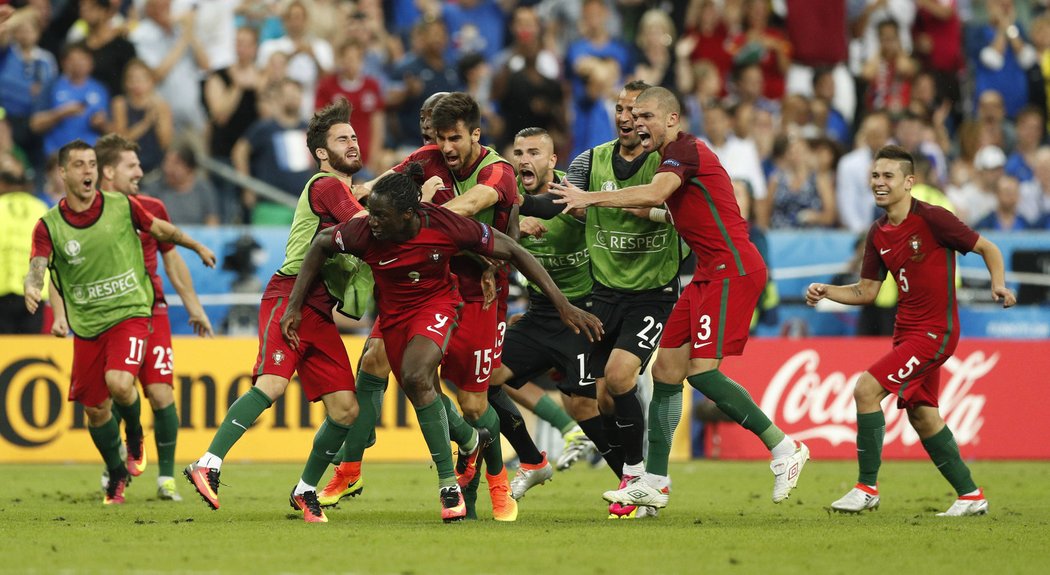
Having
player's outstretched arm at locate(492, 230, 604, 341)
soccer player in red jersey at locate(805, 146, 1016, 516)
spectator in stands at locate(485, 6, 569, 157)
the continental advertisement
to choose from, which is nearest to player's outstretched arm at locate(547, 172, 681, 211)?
player's outstretched arm at locate(492, 230, 604, 341)

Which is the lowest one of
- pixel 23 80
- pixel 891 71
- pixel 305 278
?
pixel 305 278

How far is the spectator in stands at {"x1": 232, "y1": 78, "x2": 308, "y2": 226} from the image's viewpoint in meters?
17.6

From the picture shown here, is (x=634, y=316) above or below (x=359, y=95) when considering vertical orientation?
below

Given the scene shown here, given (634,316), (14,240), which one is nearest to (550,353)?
(634,316)

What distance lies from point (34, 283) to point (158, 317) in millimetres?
1237

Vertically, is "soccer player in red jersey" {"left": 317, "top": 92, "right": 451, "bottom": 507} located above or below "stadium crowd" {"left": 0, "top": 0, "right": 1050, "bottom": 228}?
below

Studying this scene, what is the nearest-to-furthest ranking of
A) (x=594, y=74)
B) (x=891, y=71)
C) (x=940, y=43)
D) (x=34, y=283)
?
(x=34, y=283), (x=594, y=74), (x=891, y=71), (x=940, y=43)

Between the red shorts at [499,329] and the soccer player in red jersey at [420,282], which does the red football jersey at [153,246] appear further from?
the red shorts at [499,329]

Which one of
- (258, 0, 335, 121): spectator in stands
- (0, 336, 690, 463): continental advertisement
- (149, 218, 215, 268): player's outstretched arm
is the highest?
(258, 0, 335, 121): spectator in stands

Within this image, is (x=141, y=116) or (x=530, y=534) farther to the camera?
(x=141, y=116)

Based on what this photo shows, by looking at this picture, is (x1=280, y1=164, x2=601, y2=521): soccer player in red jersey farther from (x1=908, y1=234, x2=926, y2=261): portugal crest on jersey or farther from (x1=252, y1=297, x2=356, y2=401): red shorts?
(x1=908, y1=234, x2=926, y2=261): portugal crest on jersey

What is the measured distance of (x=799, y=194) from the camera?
60.9ft

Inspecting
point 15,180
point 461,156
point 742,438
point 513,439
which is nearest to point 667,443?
point 513,439

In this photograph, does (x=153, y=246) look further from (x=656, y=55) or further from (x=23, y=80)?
(x=656, y=55)
